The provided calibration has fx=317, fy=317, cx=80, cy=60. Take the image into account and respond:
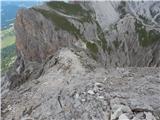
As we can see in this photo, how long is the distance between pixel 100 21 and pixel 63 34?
138ft

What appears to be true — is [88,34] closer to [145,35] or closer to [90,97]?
[145,35]

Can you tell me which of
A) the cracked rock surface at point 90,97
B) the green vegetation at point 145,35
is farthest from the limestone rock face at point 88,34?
the cracked rock surface at point 90,97

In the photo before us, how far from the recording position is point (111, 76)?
30.0 meters

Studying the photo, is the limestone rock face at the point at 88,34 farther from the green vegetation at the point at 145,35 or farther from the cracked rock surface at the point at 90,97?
the cracked rock surface at the point at 90,97

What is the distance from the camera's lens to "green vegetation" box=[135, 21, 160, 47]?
151 m

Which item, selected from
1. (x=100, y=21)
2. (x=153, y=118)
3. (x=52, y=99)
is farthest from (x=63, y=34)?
(x=153, y=118)

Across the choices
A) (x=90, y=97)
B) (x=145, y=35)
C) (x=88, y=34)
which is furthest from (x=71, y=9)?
(x=90, y=97)

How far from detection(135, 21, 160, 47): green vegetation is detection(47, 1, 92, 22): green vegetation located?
26.1 m

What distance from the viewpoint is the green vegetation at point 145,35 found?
151m

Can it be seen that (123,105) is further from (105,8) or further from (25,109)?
(105,8)

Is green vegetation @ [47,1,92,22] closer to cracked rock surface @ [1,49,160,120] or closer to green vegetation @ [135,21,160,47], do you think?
green vegetation @ [135,21,160,47]

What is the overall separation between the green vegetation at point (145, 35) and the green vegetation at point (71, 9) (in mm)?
26109

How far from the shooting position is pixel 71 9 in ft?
494

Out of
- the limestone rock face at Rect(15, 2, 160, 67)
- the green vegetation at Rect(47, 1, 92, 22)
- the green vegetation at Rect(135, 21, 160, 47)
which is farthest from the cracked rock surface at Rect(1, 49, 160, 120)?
the green vegetation at Rect(135, 21, 160, 47)
